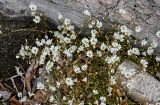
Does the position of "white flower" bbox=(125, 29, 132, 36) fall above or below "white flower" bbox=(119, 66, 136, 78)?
above

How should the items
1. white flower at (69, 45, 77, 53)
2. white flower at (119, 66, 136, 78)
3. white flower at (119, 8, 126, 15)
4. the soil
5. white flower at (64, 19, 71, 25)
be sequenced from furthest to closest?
the soil
white flower at (69, 45, 77, 53)
white flower at (64, 19, 71, 25)
white flower at (119, 66, 136, 78)
white flower at (119, 8, 126, 15)

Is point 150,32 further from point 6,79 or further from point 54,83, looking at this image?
point 6,79

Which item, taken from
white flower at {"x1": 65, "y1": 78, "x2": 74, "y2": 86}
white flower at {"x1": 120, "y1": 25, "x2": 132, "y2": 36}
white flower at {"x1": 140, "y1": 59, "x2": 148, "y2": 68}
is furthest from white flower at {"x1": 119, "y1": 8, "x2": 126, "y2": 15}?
white flower at {"x1": 65, "y1": 78, "x2": 74, "y2": 86}

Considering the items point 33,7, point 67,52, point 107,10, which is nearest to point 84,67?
point 67,52

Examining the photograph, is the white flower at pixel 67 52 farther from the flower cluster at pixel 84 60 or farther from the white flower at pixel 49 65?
the white flower at pixel 49 65

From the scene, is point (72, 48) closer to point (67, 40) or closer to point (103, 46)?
point (67, 40)

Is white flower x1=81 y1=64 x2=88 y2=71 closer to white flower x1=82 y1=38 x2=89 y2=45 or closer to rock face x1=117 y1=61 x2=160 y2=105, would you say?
white flower x1=82 y1=38 x2=89 y2=45

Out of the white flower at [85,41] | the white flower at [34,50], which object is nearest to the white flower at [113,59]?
the white flower at [85,41]

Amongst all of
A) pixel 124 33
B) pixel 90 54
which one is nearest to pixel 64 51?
pixel 90 54
